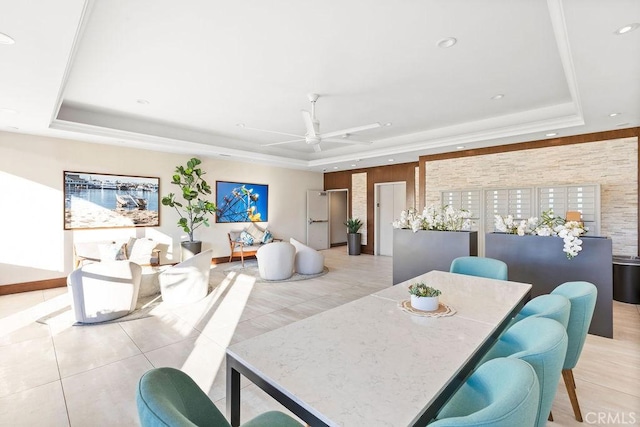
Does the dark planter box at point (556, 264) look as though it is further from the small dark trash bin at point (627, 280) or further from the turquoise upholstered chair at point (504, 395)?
the turquoise upholstered chair at point (504, 395)

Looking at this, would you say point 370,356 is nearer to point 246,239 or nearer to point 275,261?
point 275,261

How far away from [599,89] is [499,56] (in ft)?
3.70

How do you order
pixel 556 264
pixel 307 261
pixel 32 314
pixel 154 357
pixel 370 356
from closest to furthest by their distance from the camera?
pixel 370 356, pixel 154 357, pixel 556 264, pixel 32 314, pixel 307 261

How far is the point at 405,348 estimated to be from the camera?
4.19 feet

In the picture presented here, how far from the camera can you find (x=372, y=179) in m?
8.75

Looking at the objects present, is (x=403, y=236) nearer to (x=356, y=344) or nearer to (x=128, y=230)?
(x=356, y=344)

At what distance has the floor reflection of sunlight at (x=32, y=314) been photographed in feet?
11.2

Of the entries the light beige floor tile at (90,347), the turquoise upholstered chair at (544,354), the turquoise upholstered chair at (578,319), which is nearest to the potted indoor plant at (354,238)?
the light beige floor tile at (90,347)

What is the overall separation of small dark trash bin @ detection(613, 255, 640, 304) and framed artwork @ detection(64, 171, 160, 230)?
798 centimetres

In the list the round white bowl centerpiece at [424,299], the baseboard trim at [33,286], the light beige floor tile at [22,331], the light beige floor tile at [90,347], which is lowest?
the light beige floor tile at [90,347]

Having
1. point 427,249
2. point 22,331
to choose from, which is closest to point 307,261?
point 427,249

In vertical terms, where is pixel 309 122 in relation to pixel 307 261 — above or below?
above

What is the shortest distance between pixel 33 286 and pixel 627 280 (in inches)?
361

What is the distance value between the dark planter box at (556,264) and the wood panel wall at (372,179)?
408cm
